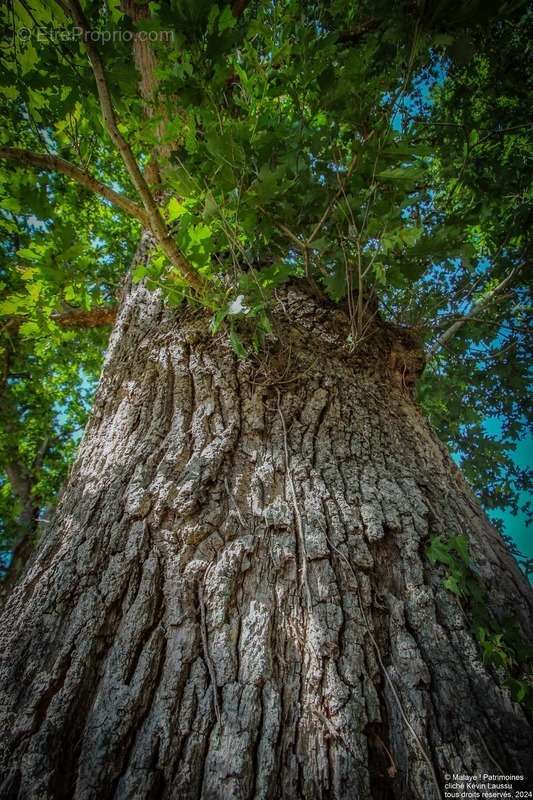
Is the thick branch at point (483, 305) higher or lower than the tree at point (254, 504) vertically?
higher

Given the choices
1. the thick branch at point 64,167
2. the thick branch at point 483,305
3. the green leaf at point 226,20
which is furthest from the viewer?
the thick branch at point 483,305

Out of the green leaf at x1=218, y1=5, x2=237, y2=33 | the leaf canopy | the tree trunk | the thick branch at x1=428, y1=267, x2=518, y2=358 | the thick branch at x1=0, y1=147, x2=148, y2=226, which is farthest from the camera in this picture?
the thick branch at x1=428, y1=267, x2=518, y2=358

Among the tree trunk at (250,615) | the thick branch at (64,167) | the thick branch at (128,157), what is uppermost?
the thick branch at (64,167)

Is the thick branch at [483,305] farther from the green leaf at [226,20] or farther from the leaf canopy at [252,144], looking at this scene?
the green leaf at [226,20]

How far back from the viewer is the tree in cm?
78

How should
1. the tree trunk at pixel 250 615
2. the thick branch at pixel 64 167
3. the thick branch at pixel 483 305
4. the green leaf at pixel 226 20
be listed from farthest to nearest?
the thick branch at pixel 483 305 < the thick branch at pixel 64 167 < the green leaf at pixel 226 20 < the tree trunk at pixel 250 615

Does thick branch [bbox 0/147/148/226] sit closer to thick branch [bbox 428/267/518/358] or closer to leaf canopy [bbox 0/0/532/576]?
leaf canopy [bbox 0/0/532/576]

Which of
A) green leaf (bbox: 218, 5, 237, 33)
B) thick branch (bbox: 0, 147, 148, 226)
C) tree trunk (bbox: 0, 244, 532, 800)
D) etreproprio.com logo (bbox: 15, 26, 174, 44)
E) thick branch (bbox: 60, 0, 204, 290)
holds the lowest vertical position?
tree trunk (bbox: 0, 244, 532, 800)

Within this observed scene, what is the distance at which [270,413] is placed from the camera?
1.54 meters

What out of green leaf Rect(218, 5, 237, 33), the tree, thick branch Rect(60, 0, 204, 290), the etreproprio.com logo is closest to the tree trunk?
the tree

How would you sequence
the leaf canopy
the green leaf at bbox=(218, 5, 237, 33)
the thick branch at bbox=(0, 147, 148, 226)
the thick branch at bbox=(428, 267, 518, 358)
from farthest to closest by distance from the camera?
1. the thick branch at bbox=(428, 267, 518, 358)
2. the thick branch at bbox=(0, 147, 148, 226)
3. the leaf canopy
4. the green leaf at bbox=(218, 5, 237, 33)

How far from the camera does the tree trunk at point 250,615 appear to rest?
2.46 ft

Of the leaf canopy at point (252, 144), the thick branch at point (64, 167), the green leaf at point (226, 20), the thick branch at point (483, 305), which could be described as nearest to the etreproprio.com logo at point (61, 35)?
the leaf canopy at point (252, 144)

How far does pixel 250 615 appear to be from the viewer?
959 millimetres
